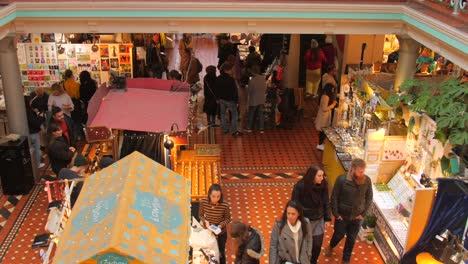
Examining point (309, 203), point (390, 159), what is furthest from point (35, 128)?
point (390, 159)

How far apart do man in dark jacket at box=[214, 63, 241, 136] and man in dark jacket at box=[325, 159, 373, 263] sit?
5.04 metres

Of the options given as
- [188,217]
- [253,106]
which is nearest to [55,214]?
[188,217]

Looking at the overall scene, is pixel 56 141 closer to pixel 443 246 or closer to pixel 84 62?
pixel 84 62

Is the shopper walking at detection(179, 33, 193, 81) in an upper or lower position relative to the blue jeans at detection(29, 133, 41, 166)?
upper

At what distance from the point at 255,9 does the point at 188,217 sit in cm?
467

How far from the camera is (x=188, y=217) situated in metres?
4.70

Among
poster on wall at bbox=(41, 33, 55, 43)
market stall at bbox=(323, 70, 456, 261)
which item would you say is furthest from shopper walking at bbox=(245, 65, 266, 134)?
poster on wall at bbox=(41, 33, 55, 43)

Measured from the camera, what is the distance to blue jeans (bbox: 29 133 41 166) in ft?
32.0

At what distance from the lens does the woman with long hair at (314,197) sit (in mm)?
6398

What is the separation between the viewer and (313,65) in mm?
13281

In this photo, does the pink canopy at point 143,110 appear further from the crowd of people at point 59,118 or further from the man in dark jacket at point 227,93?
the man in dark jacket at point 227,93

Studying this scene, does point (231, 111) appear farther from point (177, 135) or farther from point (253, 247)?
point (253, 247)

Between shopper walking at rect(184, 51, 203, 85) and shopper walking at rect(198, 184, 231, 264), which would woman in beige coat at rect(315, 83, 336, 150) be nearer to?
shopper walking at rect(198, 184, 231, 264)

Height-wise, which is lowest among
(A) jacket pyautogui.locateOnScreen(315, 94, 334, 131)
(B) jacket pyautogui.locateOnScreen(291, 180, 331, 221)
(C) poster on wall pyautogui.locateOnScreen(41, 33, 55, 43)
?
(B) jacket pyautogui.locateOnScreen(291, 180, 331, 221)
